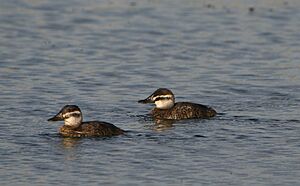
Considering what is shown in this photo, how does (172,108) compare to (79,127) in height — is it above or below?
above

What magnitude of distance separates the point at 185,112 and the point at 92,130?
238 centimetres

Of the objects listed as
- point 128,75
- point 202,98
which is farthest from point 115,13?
point 202,98

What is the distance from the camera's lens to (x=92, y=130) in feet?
60.9

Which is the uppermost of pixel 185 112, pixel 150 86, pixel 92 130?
pixel 150 86

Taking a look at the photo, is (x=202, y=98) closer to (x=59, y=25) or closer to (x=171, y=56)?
(x=171, y=56)

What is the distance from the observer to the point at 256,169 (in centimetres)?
1653

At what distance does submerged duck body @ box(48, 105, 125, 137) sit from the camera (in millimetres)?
18516

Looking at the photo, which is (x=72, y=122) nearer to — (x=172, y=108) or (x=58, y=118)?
(x=58, y=118)

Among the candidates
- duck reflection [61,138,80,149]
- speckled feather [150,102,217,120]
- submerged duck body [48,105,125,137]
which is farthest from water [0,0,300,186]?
speckled feather [150,102,217,120]

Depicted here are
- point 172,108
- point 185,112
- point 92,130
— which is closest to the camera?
point 92,130

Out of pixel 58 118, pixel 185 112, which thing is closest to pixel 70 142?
pixel 58 118

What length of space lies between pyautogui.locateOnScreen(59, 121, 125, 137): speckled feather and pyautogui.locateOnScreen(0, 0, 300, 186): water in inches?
4.9

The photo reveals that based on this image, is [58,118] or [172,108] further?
[172,108]

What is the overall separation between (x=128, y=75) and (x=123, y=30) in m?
6.01
